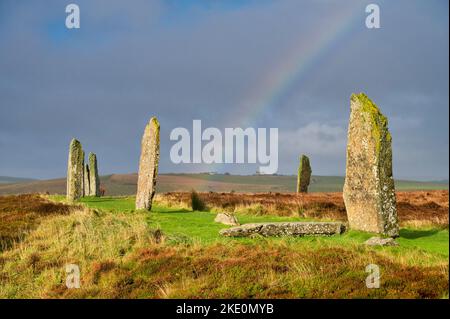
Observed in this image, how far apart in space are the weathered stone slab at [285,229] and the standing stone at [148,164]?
1012 cm

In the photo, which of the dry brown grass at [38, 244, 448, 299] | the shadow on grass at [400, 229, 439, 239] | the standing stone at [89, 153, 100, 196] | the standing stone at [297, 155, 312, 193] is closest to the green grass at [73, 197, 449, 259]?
the shadow on grass at [400, 229, 439, 239]

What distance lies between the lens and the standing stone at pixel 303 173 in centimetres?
5034

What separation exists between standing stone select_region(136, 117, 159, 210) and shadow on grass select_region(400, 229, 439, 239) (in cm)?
1335

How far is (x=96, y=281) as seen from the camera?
14688mm

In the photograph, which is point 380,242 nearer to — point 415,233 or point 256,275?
point 415,233

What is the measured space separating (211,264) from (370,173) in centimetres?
795

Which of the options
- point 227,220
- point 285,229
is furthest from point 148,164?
point 285,229

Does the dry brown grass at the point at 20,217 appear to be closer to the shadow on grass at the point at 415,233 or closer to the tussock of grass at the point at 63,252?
the tussock of grass at the point at 63,252

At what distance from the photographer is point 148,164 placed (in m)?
28.9

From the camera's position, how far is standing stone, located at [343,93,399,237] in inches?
763

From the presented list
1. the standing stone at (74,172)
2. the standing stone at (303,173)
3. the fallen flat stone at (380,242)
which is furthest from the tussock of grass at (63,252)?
the standing stone at (303,173)

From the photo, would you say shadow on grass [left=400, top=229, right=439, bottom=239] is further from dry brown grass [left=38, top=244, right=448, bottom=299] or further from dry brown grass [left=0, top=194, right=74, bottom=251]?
dry brown grass [left=0, top=194, right=74, bottom=251]

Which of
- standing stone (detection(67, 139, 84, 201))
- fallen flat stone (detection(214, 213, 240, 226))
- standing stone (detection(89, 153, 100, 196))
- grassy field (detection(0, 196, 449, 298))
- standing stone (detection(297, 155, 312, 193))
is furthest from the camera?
standing stone (detection(297, 155, 312, 193))
